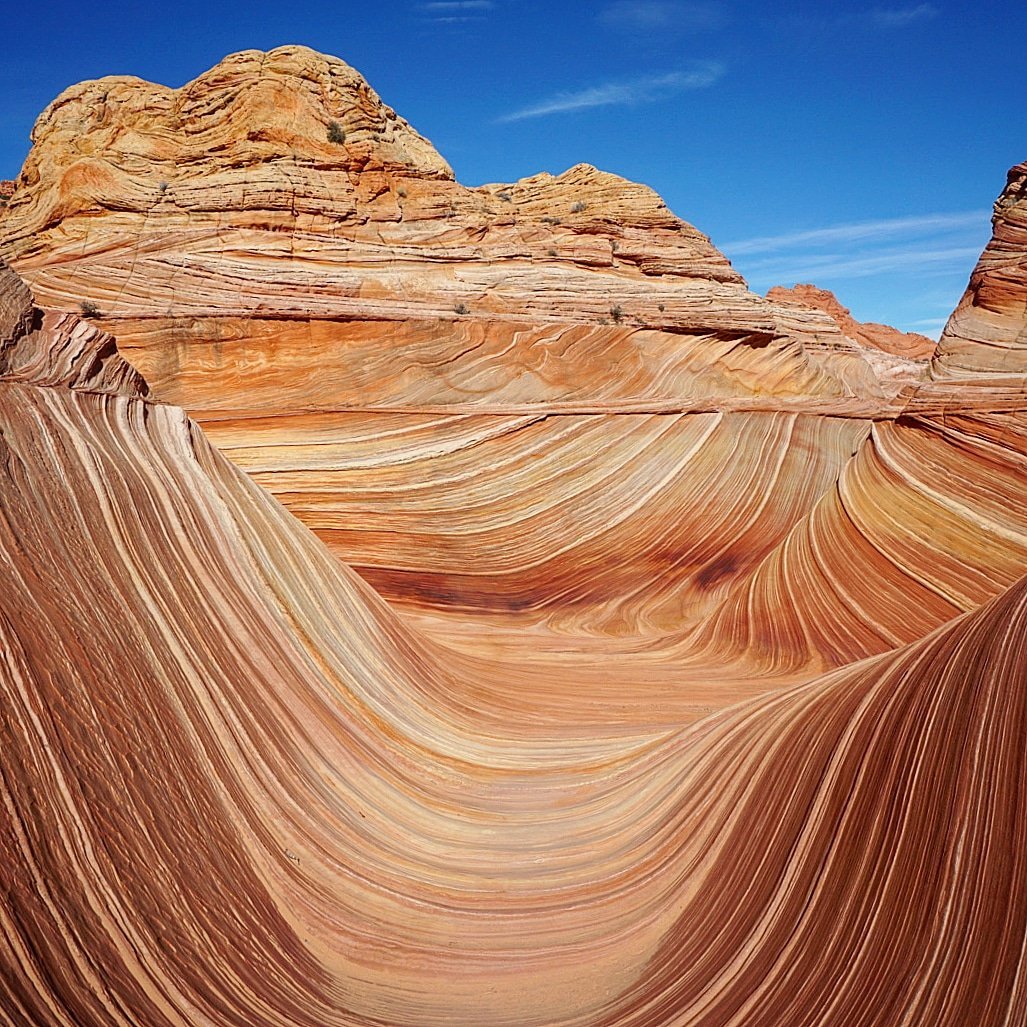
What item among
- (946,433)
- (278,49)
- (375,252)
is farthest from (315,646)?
(278,49)

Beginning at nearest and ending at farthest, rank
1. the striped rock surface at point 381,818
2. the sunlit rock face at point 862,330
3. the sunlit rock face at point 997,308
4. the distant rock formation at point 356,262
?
the striped rock surface at point 381,818, the sunlit rock face at point 997,308, the distant rock formation at point 356,262, the sunlit rock face at point 862,330

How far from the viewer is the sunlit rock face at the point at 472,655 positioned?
2051mm

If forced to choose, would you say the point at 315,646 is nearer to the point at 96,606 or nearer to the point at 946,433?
the point at 96,606

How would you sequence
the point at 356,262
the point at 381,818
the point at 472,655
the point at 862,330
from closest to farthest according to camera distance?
the point at 381,818 → the point at 472,655 → the point at 356,262 → the point at 862,330

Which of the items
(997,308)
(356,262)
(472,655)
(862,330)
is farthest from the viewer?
(862,330)

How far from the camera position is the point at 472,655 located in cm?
525

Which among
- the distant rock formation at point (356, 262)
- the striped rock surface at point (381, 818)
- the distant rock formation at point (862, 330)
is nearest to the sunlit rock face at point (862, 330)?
the distant rock formation at point (862, 330)

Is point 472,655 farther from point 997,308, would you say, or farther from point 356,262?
point 356,262

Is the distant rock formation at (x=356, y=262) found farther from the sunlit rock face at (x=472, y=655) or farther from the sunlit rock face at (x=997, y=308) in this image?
the sunlit rock face at (x=997, y=308)

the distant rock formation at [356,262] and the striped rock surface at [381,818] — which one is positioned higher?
the distant rock formation at [356,262]

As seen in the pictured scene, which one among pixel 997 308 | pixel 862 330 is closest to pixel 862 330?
pixel 862 330

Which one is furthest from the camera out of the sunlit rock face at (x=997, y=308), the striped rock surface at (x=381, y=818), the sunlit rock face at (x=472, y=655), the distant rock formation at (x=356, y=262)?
the distant rock formation at (x=356, y=262)

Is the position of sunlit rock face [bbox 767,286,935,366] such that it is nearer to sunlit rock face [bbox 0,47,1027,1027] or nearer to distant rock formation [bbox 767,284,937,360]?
distant rock formation [bbox 767,284,937,360]

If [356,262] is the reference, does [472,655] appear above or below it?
below
